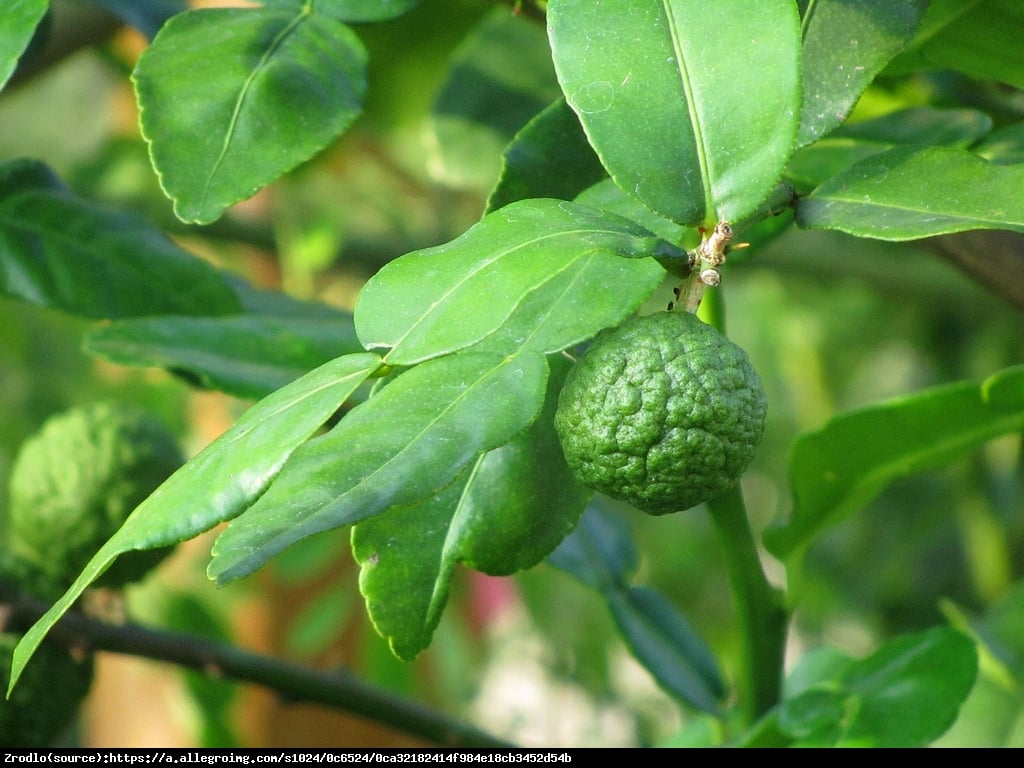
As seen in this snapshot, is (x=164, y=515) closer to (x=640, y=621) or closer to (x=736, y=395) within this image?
(x=736, y=395)

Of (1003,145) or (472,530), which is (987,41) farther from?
(472,530)

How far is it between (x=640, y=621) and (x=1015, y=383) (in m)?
0.33

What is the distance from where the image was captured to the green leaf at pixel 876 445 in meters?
0.73

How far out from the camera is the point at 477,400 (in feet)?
1.46

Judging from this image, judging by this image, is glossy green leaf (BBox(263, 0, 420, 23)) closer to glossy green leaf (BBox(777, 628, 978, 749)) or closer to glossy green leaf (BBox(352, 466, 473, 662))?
glossy green leaf (BBox(352, 466, 473, 662))

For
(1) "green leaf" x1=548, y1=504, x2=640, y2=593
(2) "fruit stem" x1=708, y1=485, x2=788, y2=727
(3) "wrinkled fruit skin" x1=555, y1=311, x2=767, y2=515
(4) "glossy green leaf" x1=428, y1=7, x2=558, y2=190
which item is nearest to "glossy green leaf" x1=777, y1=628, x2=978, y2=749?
(2) "fruit stem" x1=708, y1=485, x2=788, y2=727

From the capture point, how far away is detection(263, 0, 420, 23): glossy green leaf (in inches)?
24.6

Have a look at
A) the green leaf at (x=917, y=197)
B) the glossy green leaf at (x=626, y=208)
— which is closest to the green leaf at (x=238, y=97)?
the glossy green leaf at (x=626, y=208)

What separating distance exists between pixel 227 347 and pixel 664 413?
35cm

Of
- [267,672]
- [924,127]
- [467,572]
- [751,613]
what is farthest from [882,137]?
[467,572]

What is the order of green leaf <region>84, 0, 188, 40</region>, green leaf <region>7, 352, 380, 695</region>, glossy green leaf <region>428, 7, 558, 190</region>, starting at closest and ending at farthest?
green leaf <region>7, 352, 380, 695</region>, green leaf <region>84, 0, 188, 40</region>, glossy green leaf <region>428, 7, 558, 190</region>

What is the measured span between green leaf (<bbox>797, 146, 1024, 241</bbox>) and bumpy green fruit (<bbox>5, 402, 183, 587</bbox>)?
0.54 m

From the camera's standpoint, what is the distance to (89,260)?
727 millimetres

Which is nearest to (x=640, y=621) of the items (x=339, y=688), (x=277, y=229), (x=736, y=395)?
(x=339, y=688)
